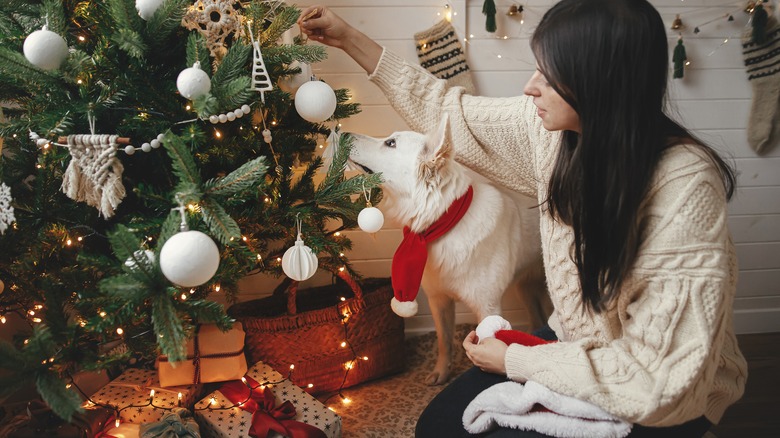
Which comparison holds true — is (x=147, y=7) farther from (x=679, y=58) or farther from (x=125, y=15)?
(x=679, y=58)

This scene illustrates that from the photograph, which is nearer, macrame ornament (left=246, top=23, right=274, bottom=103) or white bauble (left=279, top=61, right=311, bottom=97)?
macrame ornament (left=246, top=23, right=274, bottom=103)

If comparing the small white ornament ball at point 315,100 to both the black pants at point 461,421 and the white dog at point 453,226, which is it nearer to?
the white dog at point 453,226

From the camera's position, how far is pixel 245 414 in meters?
1.56

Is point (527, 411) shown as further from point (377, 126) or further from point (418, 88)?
point (377, 126)

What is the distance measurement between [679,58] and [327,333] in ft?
5.82

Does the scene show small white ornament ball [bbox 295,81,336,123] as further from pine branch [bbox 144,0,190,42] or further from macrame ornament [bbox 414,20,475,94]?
macrame ornament [bbox 414,20,475,94]

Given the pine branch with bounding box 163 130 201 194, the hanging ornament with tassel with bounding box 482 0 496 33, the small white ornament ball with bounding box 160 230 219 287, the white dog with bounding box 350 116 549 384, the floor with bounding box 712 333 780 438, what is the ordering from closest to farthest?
the small white ornament ball with bounding box 160 230 219 287 → the pine branch with bounding box 163 130 201 194 → the white dog with bounding box 350 116 549 384 → the floor with bounding box 712 333 780 438 → the hanging ornament with tassel with bounding box 482 0 496 33

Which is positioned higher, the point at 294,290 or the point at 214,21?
the point at 214,21

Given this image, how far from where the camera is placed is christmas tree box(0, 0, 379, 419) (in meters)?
0.98

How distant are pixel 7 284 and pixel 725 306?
161 centimetres

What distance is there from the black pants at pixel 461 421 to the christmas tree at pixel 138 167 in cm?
51

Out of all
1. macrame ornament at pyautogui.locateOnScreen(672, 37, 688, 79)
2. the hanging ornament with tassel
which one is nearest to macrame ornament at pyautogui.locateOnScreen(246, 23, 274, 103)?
the hanging ornament with tassel

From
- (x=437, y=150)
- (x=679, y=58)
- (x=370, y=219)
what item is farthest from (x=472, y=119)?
(x=679, y=58)

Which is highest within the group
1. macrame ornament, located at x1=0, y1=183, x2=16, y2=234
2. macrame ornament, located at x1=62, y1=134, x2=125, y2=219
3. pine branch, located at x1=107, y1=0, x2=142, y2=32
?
pine branch, located at x1=107, y1=0, x2=142, y2=32
